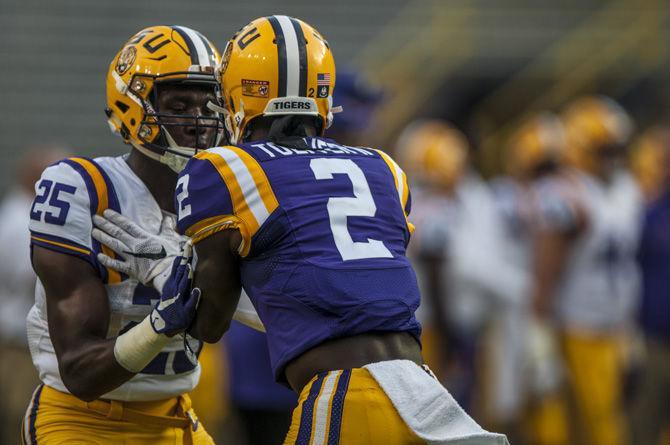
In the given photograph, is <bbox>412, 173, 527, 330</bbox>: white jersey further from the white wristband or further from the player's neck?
the white wristband

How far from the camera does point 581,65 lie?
13.0m

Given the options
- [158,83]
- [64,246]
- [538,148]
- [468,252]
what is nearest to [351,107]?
[468,252]

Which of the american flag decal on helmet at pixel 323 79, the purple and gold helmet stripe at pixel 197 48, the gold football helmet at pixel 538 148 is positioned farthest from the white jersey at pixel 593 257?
the american flag decal on helmet at pixel 323 79

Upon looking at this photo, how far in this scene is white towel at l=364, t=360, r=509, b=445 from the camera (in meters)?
3.13

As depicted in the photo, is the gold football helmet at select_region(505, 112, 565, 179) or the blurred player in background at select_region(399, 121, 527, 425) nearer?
the blurred player in background at select_region(399, 121, 527, 425)

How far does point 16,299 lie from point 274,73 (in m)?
5.17

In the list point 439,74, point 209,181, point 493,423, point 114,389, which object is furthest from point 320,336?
point 439,74

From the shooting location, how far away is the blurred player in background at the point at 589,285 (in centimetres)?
810

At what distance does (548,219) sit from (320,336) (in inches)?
203

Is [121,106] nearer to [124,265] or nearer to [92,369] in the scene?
[124,265]

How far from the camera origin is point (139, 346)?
3.49 m

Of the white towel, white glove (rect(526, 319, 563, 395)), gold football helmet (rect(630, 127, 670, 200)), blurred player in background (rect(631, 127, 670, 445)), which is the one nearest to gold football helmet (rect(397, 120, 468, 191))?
white glove (rect(526, 319, 563, 395))

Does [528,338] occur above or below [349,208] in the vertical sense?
below

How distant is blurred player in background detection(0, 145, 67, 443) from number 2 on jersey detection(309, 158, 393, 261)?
4.96m
